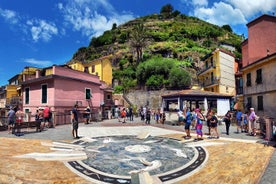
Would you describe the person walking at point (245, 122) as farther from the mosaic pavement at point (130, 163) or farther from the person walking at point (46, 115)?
the person walking at point (46, 115)

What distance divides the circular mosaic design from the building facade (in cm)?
1358

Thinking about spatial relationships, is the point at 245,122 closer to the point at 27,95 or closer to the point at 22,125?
the point at 22,125

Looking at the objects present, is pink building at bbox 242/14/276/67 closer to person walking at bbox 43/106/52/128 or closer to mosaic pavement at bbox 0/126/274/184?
mosaic pavement at bbox 0/126/274/184

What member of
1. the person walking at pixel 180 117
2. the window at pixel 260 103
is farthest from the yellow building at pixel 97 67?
the window at pixel 260 103

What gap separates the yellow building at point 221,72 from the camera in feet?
122

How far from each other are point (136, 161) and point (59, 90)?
54.6ft

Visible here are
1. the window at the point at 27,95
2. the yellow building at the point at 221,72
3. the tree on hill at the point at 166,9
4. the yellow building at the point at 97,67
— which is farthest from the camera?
the tree on hill at the point at 166,9

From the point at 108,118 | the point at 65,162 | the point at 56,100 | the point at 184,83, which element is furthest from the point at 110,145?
the point at 184,83

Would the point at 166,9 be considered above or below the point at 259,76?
above

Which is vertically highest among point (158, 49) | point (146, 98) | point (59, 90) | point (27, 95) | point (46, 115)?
point (158, 49)

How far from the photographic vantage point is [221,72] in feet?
122

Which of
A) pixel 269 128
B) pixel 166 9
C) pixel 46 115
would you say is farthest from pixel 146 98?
pixel 166 9

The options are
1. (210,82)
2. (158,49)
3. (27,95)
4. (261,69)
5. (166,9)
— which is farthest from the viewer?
(166,9)

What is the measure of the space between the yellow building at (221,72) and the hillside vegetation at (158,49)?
4.46m
